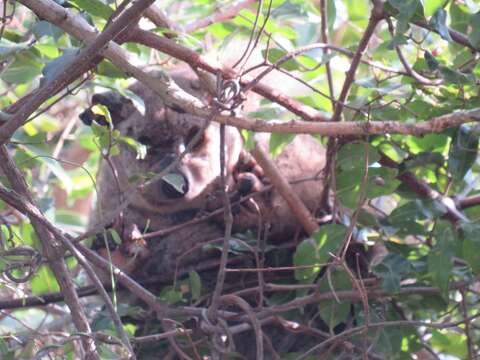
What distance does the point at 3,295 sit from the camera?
335 centimetres

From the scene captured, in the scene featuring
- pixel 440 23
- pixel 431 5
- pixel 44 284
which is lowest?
pixel 44 284

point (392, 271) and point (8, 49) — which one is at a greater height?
point (8, 49)

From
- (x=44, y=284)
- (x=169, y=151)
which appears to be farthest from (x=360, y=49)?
(x=44, y=284)

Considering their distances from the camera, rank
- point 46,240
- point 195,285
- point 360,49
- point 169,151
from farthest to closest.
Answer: point 169,151, point 195,285, point 360,49, point 46,240

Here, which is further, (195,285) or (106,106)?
(106,106)

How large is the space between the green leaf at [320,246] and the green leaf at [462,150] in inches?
14.6

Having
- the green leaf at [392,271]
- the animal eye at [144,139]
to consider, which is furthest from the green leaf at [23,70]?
the green leaf at [392,271]

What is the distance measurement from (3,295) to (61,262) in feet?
4.69

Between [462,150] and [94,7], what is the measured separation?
1.09m

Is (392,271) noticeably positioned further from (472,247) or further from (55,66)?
(55,66)

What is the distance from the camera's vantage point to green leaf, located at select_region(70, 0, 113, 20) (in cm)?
216

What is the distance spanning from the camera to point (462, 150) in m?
2.37

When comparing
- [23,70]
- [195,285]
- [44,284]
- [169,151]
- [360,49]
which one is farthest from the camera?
[169,151]

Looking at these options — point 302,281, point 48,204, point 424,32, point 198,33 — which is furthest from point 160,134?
point 424,32
